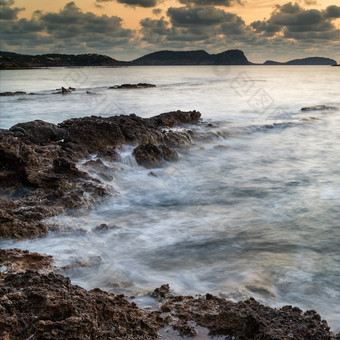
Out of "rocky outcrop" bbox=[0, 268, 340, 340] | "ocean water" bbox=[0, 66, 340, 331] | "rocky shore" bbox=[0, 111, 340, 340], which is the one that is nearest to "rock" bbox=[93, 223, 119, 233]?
"ocean water" bbox=[0, 66, 340, 331]

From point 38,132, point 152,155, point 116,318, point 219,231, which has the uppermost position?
point 38,132

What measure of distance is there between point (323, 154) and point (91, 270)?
8.81 metres

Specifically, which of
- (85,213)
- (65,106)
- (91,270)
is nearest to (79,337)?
(91,270)

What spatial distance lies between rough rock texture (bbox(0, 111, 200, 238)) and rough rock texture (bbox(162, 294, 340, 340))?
9.20ft

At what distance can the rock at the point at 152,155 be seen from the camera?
895cm

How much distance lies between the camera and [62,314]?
8.65 ft

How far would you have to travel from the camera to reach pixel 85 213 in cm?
607

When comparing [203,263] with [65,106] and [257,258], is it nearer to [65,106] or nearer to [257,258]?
[257,258]

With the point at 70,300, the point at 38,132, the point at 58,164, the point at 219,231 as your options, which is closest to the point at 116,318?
the point at 70,300

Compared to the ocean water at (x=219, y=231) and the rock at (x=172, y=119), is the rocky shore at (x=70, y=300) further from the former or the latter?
the rock at (x=172, y=119)

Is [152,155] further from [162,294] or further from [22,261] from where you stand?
[162,294]

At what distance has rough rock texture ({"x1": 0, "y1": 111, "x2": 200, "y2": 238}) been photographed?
5.59m

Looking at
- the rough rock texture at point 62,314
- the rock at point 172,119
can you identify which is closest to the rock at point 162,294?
the rough rock texture at point 62,314

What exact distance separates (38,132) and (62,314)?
7552 millimetres
